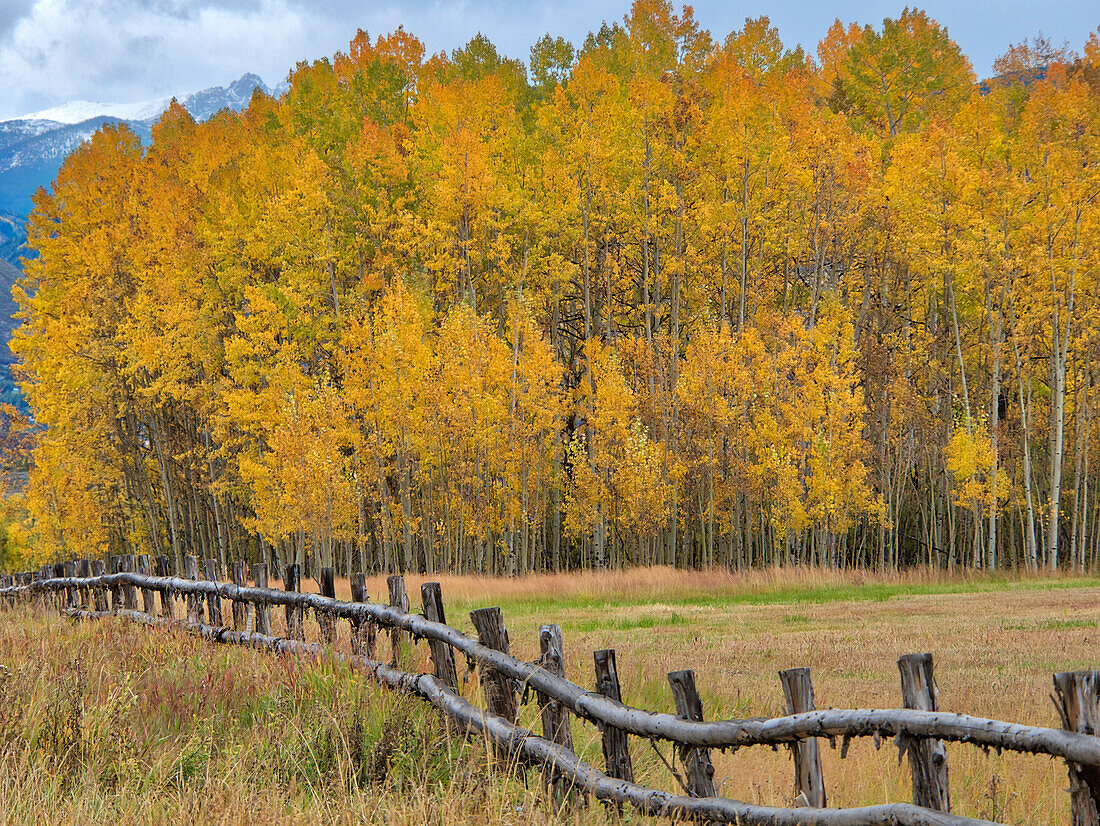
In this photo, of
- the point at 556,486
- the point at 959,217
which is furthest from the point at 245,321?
the point at 959,217

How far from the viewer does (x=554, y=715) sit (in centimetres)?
493

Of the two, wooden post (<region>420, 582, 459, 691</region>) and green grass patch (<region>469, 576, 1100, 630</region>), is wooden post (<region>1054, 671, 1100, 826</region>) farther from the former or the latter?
green grass patch (<region>469, 576, 1100, 630</region>)

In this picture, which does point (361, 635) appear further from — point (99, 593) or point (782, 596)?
point (782, 596)

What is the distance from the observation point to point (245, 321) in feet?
91.5

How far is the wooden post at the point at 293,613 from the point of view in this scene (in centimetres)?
812

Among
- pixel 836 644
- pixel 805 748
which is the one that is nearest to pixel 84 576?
pixel 836 644

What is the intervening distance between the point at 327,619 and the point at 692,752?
4495mm

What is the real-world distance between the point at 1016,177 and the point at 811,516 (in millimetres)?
11276

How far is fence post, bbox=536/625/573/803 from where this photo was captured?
15.3ft

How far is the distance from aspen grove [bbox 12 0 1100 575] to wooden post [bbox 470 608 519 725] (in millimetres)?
20712

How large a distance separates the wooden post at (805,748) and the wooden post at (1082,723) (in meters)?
1.15

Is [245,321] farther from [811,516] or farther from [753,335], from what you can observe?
[811,516]

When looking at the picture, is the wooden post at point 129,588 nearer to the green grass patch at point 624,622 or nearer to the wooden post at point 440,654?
the green grass patch at point 624,622

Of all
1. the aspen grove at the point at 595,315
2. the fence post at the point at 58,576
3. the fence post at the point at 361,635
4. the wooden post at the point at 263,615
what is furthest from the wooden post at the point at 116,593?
the aspen grove at the point at 595,315
